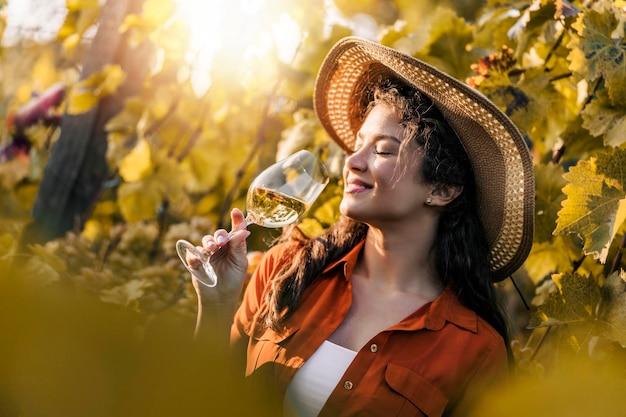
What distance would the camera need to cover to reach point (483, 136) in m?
1.68

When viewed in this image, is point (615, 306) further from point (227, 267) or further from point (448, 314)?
point (227, 267)

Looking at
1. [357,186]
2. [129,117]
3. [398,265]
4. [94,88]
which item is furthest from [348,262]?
[94,88]

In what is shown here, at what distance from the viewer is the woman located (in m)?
1.56

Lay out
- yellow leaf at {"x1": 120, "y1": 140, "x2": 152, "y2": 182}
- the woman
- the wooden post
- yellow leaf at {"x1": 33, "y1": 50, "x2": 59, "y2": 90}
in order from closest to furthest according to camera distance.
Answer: the woman
yellow leaf at {"x1": 120, "y1": 140, "x2": 152, "y2": 182}
the wooden post
yellow leaf at {"x1": 33, "y1": 50, "x2": 59, "y2": 90}

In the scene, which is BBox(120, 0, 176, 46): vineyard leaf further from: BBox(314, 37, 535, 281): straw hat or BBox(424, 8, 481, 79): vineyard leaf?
BBox(424, 8, 481, 79): vineyard leaf

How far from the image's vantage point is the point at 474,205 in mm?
1849

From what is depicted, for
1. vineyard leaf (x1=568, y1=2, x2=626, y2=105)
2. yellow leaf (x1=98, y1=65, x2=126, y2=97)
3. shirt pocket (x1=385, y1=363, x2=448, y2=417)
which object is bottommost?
shirt pocket (x1=385, y1=363, x2=448, y2=417)

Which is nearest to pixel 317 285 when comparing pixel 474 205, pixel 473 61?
pixel 474 205

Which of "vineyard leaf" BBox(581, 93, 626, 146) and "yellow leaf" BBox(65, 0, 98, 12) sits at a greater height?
"vineyard leaf" BBox(581, 93, 626, 146)

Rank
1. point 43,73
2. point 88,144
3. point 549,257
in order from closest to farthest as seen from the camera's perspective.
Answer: point 549,257 → point 88,144 → point 43,73

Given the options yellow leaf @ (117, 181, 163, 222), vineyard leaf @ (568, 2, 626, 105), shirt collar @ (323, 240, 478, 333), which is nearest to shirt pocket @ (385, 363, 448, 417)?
shirt collar @ (323, 240, 478, 333)

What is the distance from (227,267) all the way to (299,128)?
84cm

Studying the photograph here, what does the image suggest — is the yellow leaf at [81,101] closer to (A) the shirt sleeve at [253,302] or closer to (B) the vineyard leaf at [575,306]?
(A) the shirt sleeve at [253,302]

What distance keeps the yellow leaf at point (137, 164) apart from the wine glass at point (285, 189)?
3.17 feet
